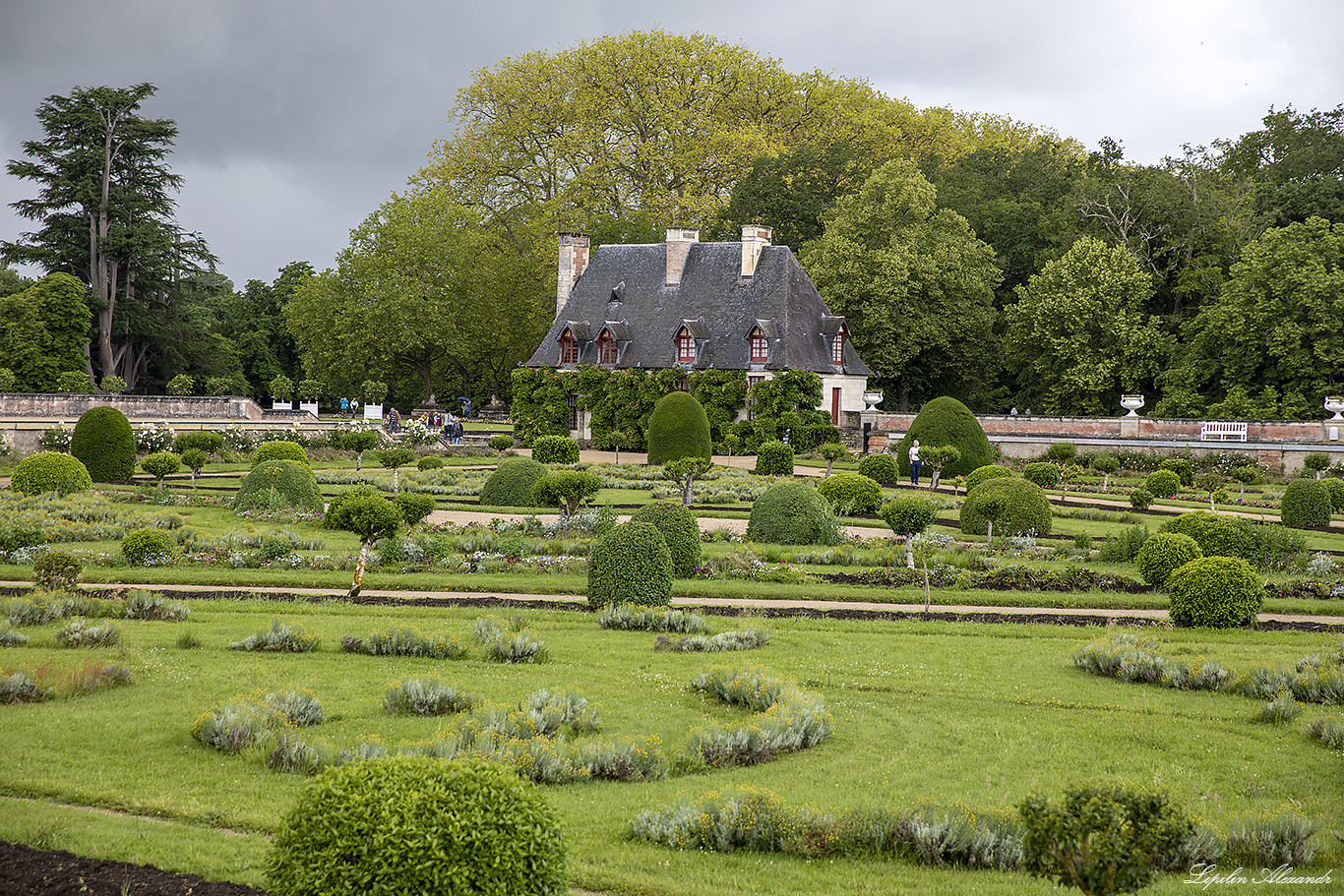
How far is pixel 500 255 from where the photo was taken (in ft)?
217

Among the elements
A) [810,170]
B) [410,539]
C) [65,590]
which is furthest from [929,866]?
[810,170]

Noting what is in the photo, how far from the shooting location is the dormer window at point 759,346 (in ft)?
164

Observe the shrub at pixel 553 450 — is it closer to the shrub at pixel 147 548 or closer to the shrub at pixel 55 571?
the shrub at pixel 147 548

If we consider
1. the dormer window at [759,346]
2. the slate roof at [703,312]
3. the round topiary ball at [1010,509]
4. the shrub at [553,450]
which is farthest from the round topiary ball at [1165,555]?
the dormer window at [759,346]

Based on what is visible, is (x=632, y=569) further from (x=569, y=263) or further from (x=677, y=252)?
(x=569, y=263)

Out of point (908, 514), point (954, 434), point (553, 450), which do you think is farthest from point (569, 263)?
point (908, 514)

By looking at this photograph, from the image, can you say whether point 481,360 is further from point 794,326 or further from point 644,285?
point 794,326

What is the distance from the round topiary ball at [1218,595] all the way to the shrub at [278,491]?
61.3ft

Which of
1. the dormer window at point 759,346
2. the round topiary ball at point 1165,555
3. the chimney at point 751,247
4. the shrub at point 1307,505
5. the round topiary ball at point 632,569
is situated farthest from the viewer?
the chimney at point 751,247

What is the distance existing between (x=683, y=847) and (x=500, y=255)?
202ft

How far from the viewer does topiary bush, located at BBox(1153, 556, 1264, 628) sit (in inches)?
583

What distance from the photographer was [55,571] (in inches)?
598

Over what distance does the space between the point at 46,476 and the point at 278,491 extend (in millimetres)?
5826

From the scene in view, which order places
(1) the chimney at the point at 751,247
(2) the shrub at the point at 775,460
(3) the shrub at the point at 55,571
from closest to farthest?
(3) the shrub at the point at 55,571 → (2) the shrub at the point at 775,460 → (1) the chimney at the point at 751,247
